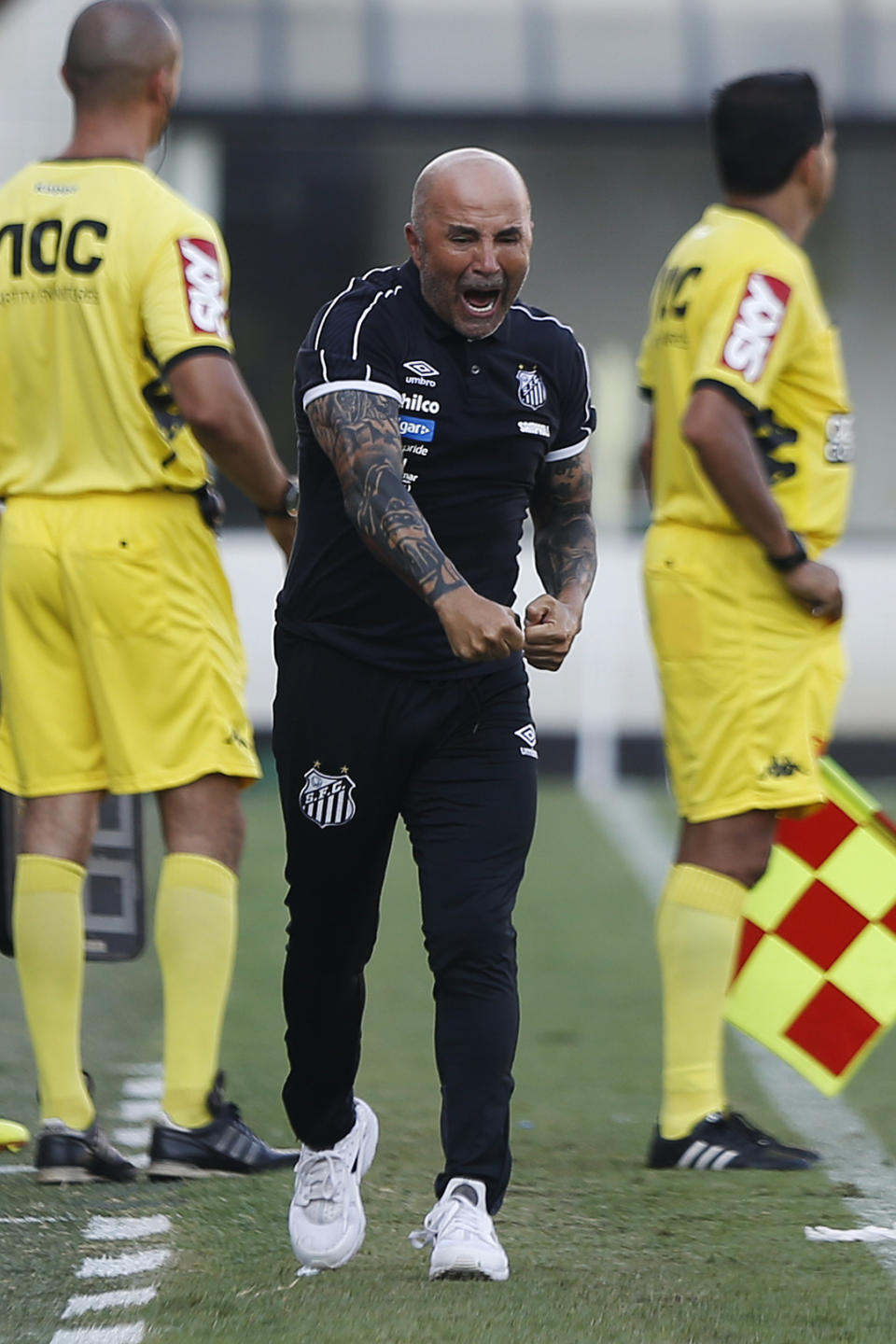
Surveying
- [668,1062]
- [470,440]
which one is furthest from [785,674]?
[470,440]

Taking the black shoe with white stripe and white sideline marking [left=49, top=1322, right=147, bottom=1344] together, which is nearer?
white sideline marking [left=49, top=1322, right=147, bottom=1344]

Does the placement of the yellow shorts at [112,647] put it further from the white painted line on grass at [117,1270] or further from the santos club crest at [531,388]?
the santos club crest at [531,388]

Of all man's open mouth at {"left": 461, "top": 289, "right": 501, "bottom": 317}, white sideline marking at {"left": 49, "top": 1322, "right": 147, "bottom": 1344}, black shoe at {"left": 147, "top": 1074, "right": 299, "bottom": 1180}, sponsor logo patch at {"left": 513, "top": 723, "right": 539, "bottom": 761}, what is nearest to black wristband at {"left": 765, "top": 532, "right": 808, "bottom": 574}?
sponsor logo patch at {"left": 513, "top": 723, "right": 539, "bottom": 761}

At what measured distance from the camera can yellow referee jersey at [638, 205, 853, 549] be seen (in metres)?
4.48

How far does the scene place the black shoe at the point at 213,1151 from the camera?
13.8 feet

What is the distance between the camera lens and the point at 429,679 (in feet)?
11.5

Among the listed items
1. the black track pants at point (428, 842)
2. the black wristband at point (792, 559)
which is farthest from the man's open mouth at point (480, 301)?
the black wristband at point (792, 559)

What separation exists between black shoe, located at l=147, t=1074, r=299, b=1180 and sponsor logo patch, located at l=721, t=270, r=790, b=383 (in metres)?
1.68

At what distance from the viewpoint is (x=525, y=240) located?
3451mm

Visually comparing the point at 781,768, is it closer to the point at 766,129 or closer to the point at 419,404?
the point at 766,129

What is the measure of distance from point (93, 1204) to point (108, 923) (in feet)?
2.92

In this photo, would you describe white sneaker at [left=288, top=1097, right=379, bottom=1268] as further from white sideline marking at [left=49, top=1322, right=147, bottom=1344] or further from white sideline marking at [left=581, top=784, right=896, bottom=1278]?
white sideline marking at [left=581, top=784, right=896, bottom=1278]

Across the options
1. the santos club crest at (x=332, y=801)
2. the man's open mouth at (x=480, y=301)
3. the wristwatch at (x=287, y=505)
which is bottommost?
the santos club crest at (x=332, y=801)

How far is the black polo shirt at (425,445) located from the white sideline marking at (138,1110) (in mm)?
1546
